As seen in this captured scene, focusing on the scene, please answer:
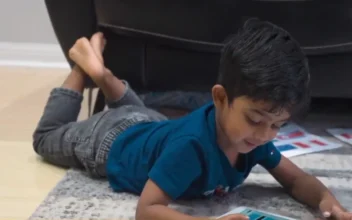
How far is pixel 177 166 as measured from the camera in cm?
96

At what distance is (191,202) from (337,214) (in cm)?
26

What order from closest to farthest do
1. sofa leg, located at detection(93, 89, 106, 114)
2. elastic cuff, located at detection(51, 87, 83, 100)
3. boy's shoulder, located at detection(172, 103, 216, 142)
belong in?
boy's shoulder, located at detection(172, 103, 216, 142)
elastic cuff, located at detection(51, 87, 83, 100)
sofa leg, located at detection(93, 89, 106, 114)

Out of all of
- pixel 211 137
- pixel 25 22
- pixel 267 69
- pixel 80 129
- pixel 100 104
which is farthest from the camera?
pixel 25 22

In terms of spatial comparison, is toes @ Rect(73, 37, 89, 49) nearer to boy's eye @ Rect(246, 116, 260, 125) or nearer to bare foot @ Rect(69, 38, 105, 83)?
bare foot @ Rect(69, 38, 105, 83)

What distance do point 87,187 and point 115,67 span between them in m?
0.49

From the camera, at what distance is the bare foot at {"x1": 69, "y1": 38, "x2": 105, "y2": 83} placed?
135 cm

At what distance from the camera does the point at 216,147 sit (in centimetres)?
100

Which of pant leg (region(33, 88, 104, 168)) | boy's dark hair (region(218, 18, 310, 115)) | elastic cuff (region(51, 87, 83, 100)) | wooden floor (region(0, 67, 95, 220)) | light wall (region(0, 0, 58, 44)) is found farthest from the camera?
light wall (region(0, 0, 58, 44))

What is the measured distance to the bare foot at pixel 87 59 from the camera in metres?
1.35

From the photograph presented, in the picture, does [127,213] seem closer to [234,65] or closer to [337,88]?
[234,65]

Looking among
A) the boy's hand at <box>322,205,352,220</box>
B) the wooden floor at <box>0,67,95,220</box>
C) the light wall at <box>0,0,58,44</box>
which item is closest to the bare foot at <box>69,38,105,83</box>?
the wooden floor at <box>0,67,95,220</box>

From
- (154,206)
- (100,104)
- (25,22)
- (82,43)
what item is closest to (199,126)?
(154,206)

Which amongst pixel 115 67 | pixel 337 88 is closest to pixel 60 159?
pixel 115 67

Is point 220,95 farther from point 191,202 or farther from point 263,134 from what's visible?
point 191,202
